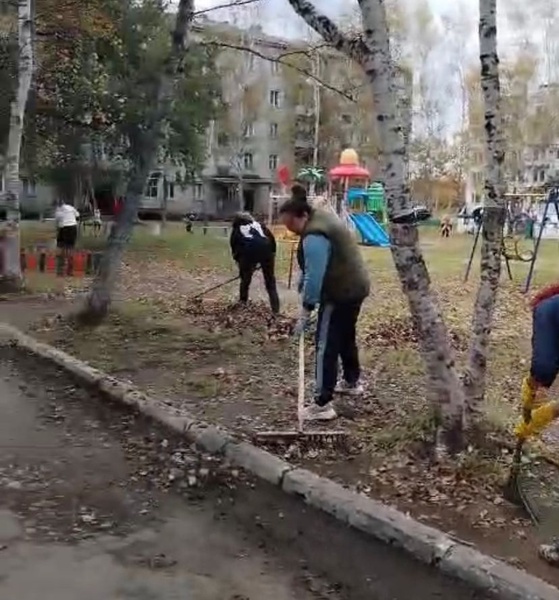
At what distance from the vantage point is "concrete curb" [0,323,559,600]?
14.0 feet

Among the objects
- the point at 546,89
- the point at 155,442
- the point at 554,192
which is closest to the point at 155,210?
the point at 546,89

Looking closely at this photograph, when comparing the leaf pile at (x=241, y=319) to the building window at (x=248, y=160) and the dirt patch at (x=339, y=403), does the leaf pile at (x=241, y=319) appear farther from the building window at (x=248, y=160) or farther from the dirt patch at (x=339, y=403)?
the building window at (x=248, y=160)

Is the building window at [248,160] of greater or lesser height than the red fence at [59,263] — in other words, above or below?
above

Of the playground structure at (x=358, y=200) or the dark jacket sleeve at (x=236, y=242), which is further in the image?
the playground structure at (x=358, y=200)

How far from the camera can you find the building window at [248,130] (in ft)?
213

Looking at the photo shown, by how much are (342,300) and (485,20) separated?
7.11ft

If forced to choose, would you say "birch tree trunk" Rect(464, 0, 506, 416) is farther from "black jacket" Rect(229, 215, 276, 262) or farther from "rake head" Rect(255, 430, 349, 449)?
"black jacket" Rect(229, 215, 276, 262)

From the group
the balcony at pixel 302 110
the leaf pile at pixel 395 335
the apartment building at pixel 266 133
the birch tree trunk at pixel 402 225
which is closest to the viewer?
the birch tree trunk at pixel 402 225

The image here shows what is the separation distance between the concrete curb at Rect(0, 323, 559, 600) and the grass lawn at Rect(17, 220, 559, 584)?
0.19 metres

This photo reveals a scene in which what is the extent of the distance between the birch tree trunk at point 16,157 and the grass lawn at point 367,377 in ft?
2.85

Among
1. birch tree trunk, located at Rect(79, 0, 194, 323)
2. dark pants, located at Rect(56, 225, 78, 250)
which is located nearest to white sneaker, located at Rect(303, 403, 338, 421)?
birch tree trunk, located at Rect(79, 0, 194, 323)

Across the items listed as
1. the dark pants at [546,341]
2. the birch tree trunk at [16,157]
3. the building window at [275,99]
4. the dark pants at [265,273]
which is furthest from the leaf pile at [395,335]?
the building window at [275,99]

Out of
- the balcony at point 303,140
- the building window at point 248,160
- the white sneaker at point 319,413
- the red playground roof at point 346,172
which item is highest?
the balcony at point 303,140

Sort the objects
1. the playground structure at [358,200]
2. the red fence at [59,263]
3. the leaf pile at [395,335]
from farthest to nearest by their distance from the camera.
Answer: the playground structure at [358,200], the red fence at [59,263], the leaf pile at [395,335]
